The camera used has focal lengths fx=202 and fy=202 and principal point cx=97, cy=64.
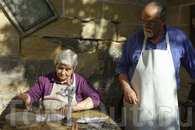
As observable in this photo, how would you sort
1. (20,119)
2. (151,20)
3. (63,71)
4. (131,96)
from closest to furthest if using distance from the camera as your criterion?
(20,119) → (151,20) → (131,96) → (63,71)

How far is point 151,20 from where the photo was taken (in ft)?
6.10

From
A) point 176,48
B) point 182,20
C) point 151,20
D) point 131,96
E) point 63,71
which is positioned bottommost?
point 131,96

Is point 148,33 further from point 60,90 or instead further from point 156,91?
point 60,90

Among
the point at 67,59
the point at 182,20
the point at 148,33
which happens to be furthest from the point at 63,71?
the point at 182,20

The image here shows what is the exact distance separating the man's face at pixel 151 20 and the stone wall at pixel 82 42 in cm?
117

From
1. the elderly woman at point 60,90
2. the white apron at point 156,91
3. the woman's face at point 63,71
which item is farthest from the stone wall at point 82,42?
the white apron at point 156,91

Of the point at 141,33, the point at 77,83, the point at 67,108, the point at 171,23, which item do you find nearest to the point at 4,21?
the point at 77,83

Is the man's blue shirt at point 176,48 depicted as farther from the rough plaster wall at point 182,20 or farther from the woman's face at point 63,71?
the rough plaster wall at point 182,20

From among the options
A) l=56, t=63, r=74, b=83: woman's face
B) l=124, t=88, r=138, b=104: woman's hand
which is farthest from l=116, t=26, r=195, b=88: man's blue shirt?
l=56, t=63, r=74, b=83: woman's face

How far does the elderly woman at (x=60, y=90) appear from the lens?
87.7 inches

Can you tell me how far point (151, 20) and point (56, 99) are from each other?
4.31 ft

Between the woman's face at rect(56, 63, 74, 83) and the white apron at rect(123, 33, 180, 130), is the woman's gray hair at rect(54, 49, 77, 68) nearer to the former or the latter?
the woman's face at rect(56, 63, 74, 83)

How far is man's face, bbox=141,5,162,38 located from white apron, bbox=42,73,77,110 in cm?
111

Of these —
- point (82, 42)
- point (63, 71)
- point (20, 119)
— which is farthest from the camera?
point (82, 42)
